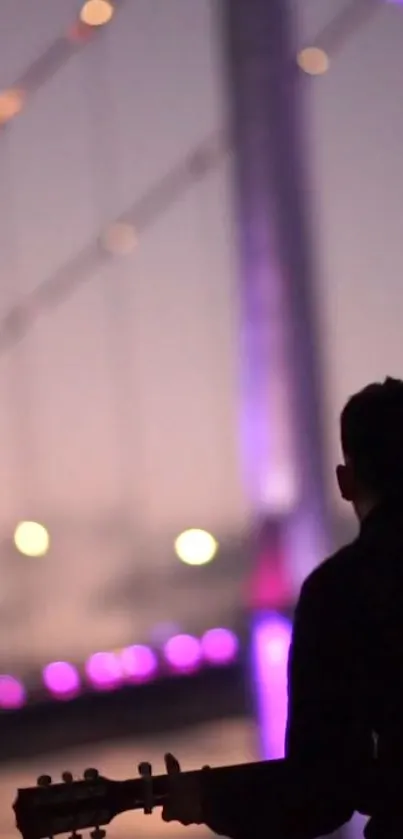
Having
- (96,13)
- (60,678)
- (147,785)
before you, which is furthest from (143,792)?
(60,678)

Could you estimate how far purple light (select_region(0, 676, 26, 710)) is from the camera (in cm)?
786

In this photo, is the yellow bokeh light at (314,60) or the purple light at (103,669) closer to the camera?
the yellow bokeh light at (314,60)

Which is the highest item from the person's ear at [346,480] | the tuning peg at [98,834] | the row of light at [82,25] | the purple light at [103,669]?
the row of light at [82,25]

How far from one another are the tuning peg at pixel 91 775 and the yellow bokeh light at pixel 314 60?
15.5ft

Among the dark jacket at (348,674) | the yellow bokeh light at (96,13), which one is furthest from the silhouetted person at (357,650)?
the yellow bokeh light at (96,13)

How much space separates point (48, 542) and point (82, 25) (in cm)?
285

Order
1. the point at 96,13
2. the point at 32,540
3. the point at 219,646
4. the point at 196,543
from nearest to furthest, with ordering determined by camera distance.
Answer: the point at 196,543 < the point at 96,13 < the point at 32,540 < the point at 219,646

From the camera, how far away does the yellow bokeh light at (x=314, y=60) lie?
568 centimetres

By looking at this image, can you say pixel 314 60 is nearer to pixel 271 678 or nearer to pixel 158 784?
pixel 271 678

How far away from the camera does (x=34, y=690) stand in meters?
8.01

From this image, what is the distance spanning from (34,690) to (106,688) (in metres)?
0.80

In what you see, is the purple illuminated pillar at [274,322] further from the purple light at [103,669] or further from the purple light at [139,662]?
the purple light at [139,662]

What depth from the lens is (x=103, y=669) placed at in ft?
27.4

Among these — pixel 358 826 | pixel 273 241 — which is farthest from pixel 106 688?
pixel 358 826
